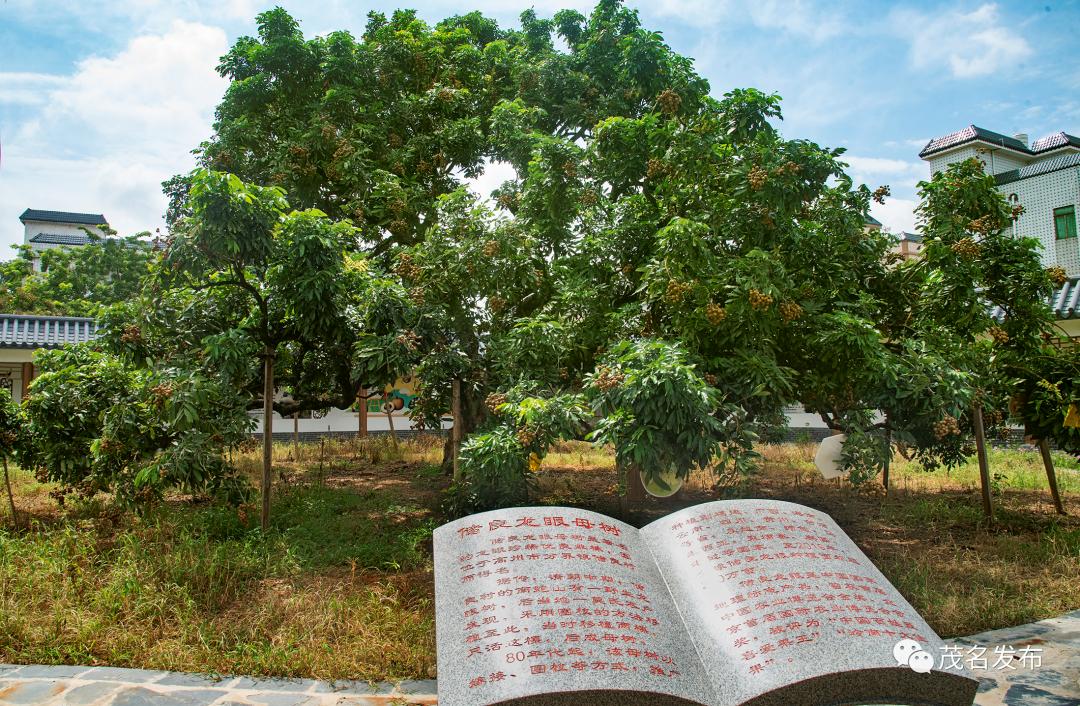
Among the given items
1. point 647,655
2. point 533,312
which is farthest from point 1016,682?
point 533,312

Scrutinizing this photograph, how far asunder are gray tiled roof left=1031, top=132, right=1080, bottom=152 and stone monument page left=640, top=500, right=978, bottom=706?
20225 millimetres

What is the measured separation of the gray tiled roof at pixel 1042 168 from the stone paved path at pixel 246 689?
1473 cm

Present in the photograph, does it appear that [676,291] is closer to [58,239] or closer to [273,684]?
[273,684]

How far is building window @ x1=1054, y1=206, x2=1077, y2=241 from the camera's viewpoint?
16.2 meters

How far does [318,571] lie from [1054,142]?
2193 centimetres

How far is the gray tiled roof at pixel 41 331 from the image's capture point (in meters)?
13.1

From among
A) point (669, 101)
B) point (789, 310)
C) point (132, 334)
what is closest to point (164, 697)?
point (132, 334)

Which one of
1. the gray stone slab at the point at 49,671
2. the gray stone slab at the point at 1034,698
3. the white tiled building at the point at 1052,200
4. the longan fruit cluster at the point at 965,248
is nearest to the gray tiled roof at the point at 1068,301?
the white tiled building at the point at 1052,200

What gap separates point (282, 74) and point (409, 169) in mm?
2093

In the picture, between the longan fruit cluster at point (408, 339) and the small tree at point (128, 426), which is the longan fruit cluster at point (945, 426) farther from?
the small tree at point (128, 426)

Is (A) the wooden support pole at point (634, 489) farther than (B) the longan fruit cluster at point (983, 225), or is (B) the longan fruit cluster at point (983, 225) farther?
(A) the wooden support pole at point (634, 489)

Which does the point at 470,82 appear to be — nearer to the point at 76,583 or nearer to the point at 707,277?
the point at 707,277

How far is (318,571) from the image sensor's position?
18.4 feet

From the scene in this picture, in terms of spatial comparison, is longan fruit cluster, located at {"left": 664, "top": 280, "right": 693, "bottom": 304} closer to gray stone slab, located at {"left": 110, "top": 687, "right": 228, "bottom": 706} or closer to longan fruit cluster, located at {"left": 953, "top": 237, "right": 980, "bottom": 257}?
longan fruit cluster, located at {"left": 953, "top": 237, "right": 980, "bottom": 257}
